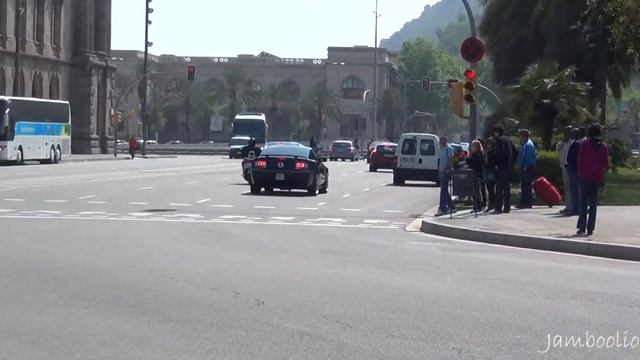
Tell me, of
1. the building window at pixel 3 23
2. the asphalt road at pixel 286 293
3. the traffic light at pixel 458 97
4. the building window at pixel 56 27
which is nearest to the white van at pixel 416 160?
the traffic light at pixel 458 97

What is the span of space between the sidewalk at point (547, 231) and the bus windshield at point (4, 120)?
1519 inches

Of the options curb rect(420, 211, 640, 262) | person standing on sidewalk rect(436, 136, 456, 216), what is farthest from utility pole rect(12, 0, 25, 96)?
curb rect(420, 211, 640, 262)

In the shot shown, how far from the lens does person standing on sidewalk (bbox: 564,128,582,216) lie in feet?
76.8

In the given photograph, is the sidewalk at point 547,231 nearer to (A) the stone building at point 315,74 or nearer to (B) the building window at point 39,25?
(B) the building window at point 39,25

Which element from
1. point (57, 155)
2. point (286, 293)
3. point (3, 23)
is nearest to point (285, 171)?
point (286, 293)

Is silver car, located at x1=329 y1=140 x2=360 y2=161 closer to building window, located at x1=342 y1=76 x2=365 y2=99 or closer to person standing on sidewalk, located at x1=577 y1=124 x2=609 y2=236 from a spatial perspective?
Answer: building window, located at x1=342 y1=76 x2=365 y2=99

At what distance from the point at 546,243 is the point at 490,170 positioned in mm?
6850

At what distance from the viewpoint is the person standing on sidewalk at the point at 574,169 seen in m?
23.4

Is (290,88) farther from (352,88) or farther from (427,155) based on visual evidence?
(427,155)

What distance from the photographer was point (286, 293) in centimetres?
1344

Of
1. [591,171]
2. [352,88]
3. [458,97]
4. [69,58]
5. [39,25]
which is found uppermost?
[39,25]

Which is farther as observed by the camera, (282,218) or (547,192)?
(547,192)

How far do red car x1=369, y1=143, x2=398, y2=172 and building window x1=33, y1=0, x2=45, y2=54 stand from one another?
3495 cm

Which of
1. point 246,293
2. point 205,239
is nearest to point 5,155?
point 205,239
